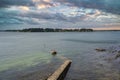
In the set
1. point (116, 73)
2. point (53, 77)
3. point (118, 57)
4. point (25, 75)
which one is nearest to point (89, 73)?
point (116, 73)

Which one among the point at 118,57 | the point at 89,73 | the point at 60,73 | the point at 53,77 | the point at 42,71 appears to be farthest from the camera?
the point at 118,57

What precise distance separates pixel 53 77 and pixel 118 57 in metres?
25.8

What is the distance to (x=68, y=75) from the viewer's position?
30.6 meters

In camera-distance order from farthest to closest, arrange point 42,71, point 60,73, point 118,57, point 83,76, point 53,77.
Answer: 1. point 118,57
2. point 42,71
3. point 83,76
4. point 60,73
5. point 53,77

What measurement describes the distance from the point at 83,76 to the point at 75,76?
1.31 metres

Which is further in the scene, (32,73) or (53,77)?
(32,73)

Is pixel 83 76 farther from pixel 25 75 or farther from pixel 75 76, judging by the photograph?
pixel 25 75

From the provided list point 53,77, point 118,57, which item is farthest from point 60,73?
point 118,57

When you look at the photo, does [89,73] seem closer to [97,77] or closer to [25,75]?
[97,77]

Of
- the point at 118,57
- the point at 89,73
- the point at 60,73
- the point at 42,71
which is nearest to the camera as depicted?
the point at 60,73

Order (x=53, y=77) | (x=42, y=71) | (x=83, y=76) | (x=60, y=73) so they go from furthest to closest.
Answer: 1. (x=42, y=71)
2. (x=83, y=76)
3. (x=60, y=73)
4. (x=53, y=77)

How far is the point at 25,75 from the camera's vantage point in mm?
30797

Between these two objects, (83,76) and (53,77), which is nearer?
(53,77)

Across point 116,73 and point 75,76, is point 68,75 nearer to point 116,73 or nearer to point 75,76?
point 75,76
